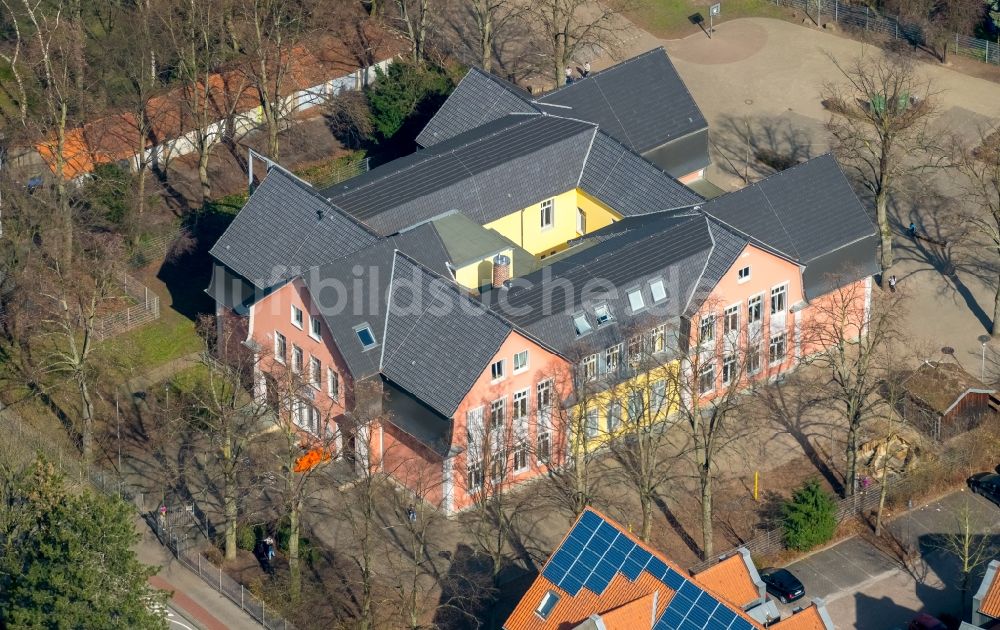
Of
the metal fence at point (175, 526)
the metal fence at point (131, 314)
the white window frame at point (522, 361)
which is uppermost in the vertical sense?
the white window frame at point (522, 361)

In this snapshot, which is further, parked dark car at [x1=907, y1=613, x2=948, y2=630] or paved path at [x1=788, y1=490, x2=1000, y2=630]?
paved path at [x1=788, y1=490, x2=1000, y2=630]

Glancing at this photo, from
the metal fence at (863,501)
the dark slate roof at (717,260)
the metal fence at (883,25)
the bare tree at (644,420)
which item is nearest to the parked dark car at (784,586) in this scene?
the metal fence at (863,501)

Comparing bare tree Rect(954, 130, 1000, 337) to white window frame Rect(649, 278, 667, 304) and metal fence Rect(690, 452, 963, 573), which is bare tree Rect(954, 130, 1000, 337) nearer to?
metal fence Rect(690, 452, 963, 573)

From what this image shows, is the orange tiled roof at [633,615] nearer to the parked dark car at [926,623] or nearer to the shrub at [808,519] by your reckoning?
the parked dark car at [926,623]

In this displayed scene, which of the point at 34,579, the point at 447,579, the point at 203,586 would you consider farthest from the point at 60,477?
the point at 447,579

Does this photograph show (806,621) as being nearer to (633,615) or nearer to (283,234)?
(633,615)

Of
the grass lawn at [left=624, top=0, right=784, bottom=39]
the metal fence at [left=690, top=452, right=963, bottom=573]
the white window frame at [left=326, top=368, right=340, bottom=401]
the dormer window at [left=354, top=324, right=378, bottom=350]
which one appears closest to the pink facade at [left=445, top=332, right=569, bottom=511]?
the dormer window at [left=354, top=324, right=378, bottom=350]

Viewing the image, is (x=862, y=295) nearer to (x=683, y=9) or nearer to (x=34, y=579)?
(x=683, y=9)
